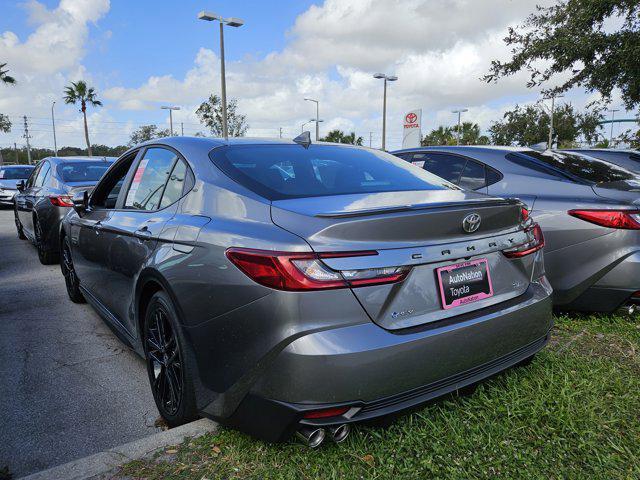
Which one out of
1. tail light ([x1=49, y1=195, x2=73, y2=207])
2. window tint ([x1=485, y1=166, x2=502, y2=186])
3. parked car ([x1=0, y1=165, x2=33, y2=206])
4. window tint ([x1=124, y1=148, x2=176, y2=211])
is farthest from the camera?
parked car ([x1=0, y1=165, x2=33, y2=206])

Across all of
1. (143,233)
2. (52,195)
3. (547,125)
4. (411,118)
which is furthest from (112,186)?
(547,125)

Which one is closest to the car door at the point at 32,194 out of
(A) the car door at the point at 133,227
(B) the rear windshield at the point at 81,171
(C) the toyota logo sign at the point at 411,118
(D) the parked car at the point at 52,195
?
(D) the parked car at the point at 52,195

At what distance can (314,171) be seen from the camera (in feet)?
9.12

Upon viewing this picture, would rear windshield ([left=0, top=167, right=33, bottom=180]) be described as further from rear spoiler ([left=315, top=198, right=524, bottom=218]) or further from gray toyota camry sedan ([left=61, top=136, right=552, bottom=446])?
rear spoiler ([left=315, top=198, right=524, bottom=218])

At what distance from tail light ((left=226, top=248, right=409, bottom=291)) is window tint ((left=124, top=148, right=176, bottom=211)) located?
1297mm

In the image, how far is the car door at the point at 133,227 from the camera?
2781 mm

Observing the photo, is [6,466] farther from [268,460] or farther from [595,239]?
[595,239]

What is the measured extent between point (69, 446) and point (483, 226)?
7.82ft

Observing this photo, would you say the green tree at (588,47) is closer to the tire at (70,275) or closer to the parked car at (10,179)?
the tire at (70,275)

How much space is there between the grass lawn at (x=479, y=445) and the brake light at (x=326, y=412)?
36 centimetres

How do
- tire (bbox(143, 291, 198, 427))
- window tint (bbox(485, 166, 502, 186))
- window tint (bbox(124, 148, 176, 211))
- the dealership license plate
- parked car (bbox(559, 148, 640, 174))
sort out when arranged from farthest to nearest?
1. parked car (bbox(559, 148, 640, 174))
2. window tint (bbox(485, 166, 502, 186))
3. window tint (bbox(124, 148, 176, 211))
4. tire (bbox(143, 291, 198, 427))
5. the dealership license plate

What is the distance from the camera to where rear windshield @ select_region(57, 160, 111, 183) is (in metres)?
7.35

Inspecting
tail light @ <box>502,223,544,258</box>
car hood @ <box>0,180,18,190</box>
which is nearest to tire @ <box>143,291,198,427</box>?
tail light @ <box>502,223,544,258</box>

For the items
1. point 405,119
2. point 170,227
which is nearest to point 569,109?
point 405,119
